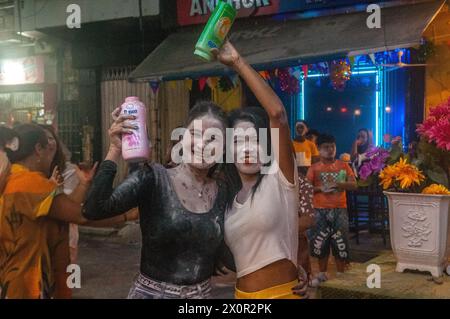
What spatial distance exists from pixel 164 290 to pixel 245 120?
2.81 ft

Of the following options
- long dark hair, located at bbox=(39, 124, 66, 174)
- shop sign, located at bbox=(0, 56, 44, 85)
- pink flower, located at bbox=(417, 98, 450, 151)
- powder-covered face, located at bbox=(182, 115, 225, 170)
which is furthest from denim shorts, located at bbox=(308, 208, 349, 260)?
shop sign, located at bbox=(0, 56, 44, 85)

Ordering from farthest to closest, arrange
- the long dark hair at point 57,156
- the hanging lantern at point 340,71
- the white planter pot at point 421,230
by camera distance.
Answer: the hanging lantern at point 340,71 → the long dark hair at point 57,156 → the white planter pot at point 421,230

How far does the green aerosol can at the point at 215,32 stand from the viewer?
2.17m

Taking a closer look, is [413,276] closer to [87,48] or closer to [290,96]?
[290,96]

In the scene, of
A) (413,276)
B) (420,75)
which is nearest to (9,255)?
(413,276)

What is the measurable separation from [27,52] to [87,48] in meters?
1.93

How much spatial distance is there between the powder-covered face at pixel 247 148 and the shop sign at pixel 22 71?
9.47 metres

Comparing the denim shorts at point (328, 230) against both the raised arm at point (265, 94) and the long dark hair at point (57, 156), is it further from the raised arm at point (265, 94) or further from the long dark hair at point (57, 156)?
the raised arm at point (265, 94)

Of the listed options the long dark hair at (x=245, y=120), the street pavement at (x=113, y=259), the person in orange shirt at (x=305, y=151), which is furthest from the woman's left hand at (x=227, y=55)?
the person in orange shirt at (x=305, y=151)

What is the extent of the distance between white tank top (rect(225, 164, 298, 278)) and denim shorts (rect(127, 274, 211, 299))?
0.20 meters

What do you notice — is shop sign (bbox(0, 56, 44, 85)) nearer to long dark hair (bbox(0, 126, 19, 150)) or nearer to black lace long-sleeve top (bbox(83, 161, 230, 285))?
long dark hair (bbox(0, 126, 19, 150))

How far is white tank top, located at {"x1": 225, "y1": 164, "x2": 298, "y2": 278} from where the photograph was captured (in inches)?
88.8

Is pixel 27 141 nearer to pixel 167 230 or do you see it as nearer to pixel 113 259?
pixel 167 230

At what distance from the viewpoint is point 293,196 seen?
91.7 inches
